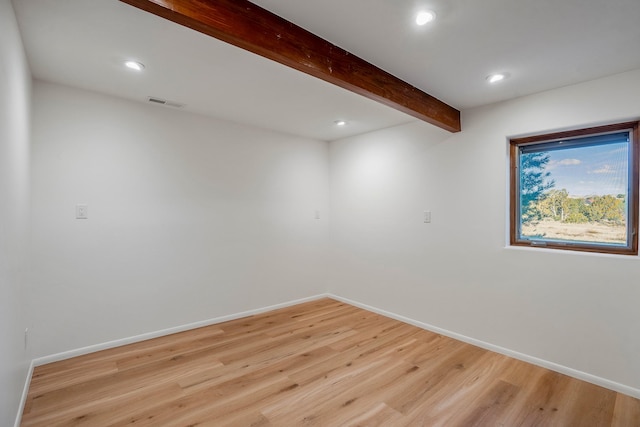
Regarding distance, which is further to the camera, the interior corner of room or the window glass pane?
the window glass pane

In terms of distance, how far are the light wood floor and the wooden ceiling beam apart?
2.13 metres

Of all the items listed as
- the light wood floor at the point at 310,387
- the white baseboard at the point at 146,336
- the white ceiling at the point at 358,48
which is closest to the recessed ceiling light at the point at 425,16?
the white ceiling at the point at 358,48

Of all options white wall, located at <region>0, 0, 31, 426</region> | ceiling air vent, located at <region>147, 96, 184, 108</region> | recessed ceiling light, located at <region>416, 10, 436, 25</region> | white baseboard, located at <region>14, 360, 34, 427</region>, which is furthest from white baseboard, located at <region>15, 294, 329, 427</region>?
recessed ceiling light, located at <region>416, 10, 436, 25</region>

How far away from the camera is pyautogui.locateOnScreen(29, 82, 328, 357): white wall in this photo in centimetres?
270

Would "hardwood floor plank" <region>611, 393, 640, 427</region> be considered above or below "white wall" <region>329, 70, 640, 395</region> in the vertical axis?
below

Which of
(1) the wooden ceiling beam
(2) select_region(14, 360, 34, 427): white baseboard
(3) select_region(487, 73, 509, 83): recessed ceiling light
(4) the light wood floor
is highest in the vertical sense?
(3) select_region(487, 73, 509, 83): recessed ceiling light

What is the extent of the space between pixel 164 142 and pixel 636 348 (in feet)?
14.1

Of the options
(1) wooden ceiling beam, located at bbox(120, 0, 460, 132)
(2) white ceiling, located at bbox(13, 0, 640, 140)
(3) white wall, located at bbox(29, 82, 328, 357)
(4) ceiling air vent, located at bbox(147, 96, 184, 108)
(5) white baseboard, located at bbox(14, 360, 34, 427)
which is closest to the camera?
(1) wooden ceiling beam, located at bbox(120, 0, 460, 132)

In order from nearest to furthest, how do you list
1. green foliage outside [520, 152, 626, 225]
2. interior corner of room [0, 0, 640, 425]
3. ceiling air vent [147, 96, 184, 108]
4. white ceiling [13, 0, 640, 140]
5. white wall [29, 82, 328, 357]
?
white ceiling [13, 0, 640, 140] < interior corner of room [0, 0, 640, 425] < green foliage outside [520, 152, 626, 225] < white wall [29, 82, 328, 357] < ceiling air vent [147, 96, 184, 108]

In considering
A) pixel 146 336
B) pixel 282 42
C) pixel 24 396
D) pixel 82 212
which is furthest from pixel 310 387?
pixel 82 212

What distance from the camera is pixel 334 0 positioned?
A: 1.56m

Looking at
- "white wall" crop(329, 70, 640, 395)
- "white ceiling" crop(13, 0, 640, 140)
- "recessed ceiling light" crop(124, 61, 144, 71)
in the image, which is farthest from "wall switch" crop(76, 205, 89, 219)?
"white wall" crop(329, 70, 640, 395)

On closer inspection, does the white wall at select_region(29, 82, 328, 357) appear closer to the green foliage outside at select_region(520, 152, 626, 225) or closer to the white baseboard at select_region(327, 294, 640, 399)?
the white baseboard at select_region(327, 294, 640, 399)

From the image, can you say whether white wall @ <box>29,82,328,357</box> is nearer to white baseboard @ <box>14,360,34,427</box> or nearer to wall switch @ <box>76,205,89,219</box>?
wall switch @ <box>76,205,89,219</box>
